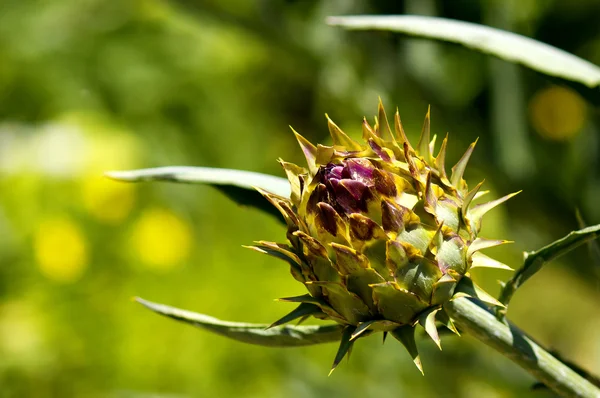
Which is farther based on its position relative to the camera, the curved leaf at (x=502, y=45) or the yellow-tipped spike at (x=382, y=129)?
the curved leaf at (x=502, y=45)

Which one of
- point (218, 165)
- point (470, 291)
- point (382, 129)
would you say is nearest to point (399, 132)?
point (382, 129)

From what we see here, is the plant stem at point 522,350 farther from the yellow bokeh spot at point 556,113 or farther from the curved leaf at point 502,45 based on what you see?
the yellow bokeh spot at point 556,113

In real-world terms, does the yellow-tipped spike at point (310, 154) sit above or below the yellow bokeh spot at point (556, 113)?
above

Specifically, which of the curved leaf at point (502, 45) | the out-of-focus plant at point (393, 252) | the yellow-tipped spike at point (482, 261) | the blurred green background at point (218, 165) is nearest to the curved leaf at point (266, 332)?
the out-of-focus plant at point (393, 252)

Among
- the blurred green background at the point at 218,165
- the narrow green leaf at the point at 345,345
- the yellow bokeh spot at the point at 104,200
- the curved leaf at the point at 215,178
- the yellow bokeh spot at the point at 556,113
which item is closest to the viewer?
the narrow green leaf at the point at 345,345

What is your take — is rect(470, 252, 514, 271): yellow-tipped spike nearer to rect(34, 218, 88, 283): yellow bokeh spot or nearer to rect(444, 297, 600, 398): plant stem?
rect(444, 297, 600, 398): plant stem

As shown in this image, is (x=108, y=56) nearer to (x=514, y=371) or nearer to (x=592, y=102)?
(x=514, y=371)

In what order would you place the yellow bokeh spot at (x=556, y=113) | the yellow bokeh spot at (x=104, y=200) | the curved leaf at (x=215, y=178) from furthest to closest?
the yellow bokeh spot at (x=104, y=200), the yellow bokeh spot at (x=556, y=113), the curved leaf at (x=215, y=178)
